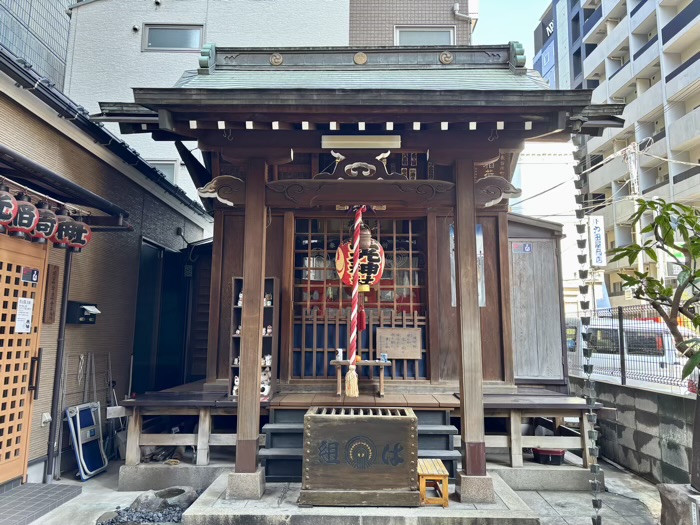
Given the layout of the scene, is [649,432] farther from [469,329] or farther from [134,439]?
[134,439]

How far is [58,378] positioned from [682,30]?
85.7 feet

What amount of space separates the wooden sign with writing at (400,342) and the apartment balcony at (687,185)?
729 inches

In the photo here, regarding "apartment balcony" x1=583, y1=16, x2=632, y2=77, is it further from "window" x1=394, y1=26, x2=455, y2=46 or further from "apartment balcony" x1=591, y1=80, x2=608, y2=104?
"window" x1=394, y1=26, x2=455, y2=46

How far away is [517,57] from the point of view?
5.81 meters

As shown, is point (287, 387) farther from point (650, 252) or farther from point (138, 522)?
point (650, 252)

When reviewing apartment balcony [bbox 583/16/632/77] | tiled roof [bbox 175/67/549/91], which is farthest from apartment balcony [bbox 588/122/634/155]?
tiled roof [bbox 175/67/549/91]

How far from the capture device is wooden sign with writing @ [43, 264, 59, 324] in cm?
645

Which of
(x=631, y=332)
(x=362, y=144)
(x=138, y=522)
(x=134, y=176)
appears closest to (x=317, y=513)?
(x=138, y=522)

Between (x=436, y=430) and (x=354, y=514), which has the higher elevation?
(x=436, y=430)

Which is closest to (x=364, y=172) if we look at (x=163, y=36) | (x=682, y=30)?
(x=163, y=36)

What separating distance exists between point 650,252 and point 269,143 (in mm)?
4285

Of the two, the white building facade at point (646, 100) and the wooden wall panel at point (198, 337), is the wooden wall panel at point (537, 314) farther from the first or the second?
the white building facade at point (646, 100)

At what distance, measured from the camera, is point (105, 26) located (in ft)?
43.7

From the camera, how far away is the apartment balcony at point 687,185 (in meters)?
19.2
